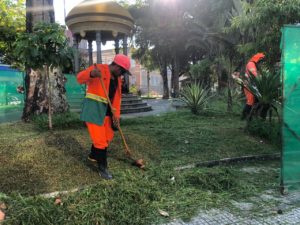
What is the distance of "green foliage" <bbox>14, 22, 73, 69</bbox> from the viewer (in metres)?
6.00

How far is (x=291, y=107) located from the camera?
420 cm

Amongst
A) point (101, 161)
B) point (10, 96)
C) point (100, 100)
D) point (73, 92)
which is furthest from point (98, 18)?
point (101, 161)

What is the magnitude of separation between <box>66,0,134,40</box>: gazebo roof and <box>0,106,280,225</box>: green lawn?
7893 mm

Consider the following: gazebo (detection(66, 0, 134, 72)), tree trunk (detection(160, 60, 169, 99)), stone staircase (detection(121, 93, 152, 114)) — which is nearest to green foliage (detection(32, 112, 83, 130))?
stone staircase (detection(121, 93, 152, 114))

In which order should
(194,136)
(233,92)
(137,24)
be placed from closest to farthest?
(194,136), (233,92), (137,24)

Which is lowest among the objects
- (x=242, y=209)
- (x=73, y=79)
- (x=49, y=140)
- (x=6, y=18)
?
(x=242, y=209)

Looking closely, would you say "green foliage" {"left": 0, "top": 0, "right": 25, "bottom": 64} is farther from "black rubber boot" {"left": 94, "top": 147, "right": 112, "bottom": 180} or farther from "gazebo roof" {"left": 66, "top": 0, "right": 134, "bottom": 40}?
"black rubber boot" {"left": 94, "top": 147, "right": 112, "bottom": 180}

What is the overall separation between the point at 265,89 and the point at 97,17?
8.80 metres

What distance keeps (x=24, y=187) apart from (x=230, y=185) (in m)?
2.79

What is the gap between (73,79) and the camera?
1330 centimetres

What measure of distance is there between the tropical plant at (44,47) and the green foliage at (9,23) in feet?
32.6

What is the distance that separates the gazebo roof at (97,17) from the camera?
13555mm

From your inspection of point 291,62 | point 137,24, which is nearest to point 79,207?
point 291,62

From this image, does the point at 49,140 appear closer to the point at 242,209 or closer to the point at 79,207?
the point at 79,207
